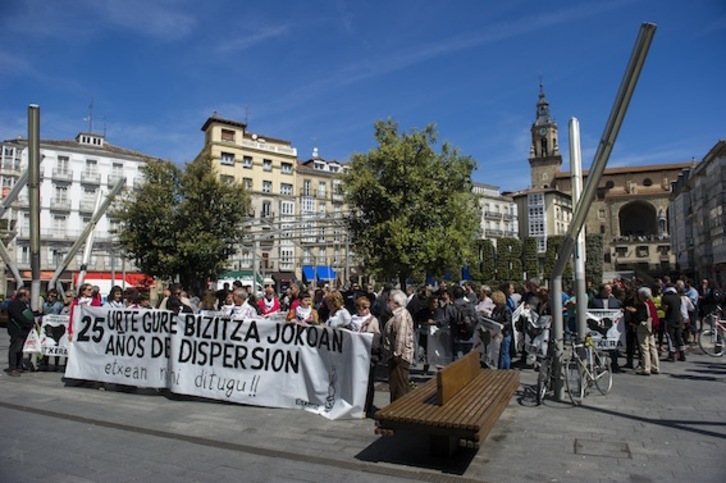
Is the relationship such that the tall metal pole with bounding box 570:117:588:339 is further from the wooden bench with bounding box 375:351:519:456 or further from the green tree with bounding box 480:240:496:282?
the green tree with bounding box 480:240:496:282

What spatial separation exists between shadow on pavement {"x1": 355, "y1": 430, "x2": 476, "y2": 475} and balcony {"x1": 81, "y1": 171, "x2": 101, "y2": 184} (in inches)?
2508

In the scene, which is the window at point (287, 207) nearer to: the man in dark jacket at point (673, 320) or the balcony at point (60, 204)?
the balcony at point (60, 204)

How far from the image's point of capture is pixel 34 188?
12477 millimetres

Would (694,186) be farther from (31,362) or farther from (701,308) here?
(31,362)

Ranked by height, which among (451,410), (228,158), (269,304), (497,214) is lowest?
(451,410)

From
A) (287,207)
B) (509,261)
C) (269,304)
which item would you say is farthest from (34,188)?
(287,207)

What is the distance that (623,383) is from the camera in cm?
973

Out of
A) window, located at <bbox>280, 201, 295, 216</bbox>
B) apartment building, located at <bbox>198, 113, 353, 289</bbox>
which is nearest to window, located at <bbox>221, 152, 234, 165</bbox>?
apartment building, located at <bbox>198, 113, 353, 289</bbox>

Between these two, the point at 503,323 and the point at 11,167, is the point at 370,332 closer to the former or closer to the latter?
the point at 503,323

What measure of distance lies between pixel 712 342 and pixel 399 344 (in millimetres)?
10233

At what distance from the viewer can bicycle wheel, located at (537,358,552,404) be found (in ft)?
26.2

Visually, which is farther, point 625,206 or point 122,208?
point 625,206

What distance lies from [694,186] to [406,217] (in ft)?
193

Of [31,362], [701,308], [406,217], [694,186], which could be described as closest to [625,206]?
[694,186]
